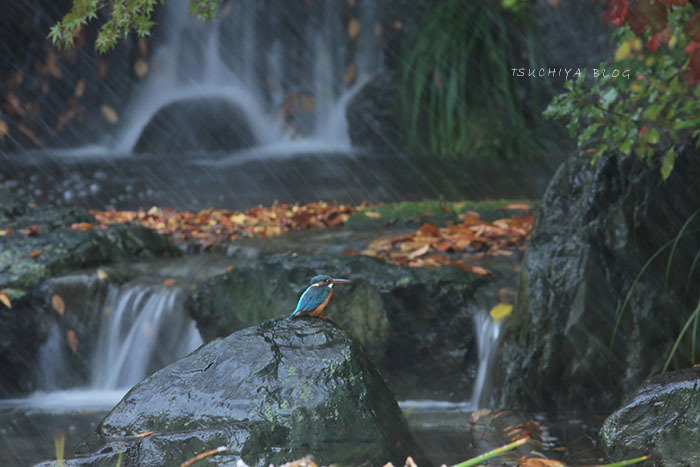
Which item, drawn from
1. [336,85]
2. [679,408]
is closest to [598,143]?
[679,408]

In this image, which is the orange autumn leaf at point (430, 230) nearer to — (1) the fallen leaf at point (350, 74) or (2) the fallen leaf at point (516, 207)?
(2) the fallen leaf at point (516, 207)

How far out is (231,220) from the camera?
766 centimetres

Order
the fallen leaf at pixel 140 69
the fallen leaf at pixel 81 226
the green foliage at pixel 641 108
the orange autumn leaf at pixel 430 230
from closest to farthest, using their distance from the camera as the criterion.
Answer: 1. the green foliage at pixel 641 108
2. the orange autumn leaf at pixel 430 230
3. the fallen leaf at pixel 81 226
4. the fallen leaf at pixel 140 69

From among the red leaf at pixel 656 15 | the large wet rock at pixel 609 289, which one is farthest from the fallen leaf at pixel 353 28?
the red leaf at pixel 656 15

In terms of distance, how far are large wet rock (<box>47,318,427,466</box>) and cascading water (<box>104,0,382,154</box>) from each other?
8366 mm

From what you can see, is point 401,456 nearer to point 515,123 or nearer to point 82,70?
point 515,123

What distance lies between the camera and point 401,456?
2303 mm

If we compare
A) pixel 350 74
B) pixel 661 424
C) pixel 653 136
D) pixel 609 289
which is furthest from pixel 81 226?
pixel 350 74

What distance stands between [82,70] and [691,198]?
33.5ft

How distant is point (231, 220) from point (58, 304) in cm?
258

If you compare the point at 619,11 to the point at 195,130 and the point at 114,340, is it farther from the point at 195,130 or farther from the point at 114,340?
the point at 195,130

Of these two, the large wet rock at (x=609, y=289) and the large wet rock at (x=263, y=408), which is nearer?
the large wet rock at (x=263, y=408)

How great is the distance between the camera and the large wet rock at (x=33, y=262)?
5.32 metres

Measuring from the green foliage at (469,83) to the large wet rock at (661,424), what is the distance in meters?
6.69
